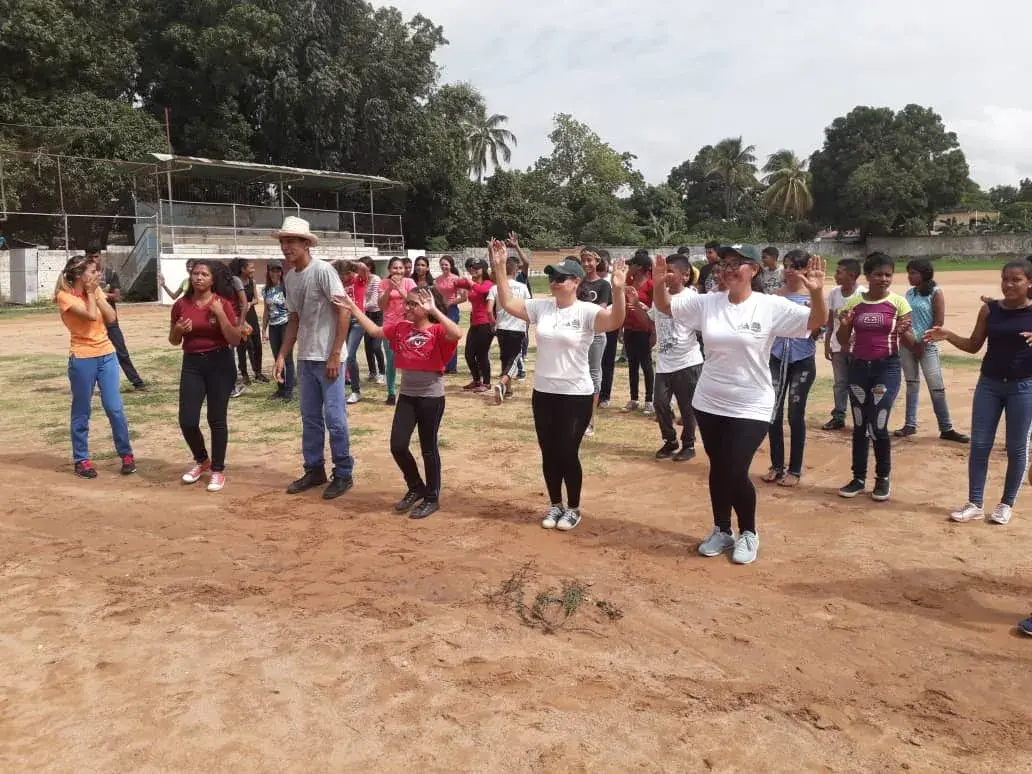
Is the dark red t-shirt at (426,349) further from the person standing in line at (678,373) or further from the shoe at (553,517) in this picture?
the person standing in line at (678,373)

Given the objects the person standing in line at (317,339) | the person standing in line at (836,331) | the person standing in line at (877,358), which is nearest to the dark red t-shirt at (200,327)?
the person standing in line at (317,339)

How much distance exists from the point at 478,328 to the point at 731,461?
20.3 feet

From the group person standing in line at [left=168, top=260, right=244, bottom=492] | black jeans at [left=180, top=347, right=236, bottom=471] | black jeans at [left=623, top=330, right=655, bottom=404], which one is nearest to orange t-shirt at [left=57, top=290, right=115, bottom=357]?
Answer: person standing in line at [left=168, top=260, right=244, bottom=492]

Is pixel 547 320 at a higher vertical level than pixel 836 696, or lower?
higher

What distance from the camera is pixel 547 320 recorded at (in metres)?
5.14

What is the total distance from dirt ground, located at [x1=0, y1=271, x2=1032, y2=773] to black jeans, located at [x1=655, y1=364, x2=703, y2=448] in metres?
0.71

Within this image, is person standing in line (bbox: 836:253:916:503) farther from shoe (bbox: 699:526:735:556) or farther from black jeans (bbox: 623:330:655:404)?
Answer: black jeans (bbox: 623:330:655:404)

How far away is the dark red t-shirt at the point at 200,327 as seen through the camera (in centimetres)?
597

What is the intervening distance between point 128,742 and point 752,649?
2756 mm

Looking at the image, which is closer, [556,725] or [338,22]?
[556,725]

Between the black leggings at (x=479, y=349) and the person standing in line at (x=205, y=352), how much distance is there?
175 inches

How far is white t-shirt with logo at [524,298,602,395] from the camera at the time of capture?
5.05 metres

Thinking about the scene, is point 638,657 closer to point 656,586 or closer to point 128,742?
point 656,586

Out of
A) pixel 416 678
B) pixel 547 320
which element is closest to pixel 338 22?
pixel 547 320
